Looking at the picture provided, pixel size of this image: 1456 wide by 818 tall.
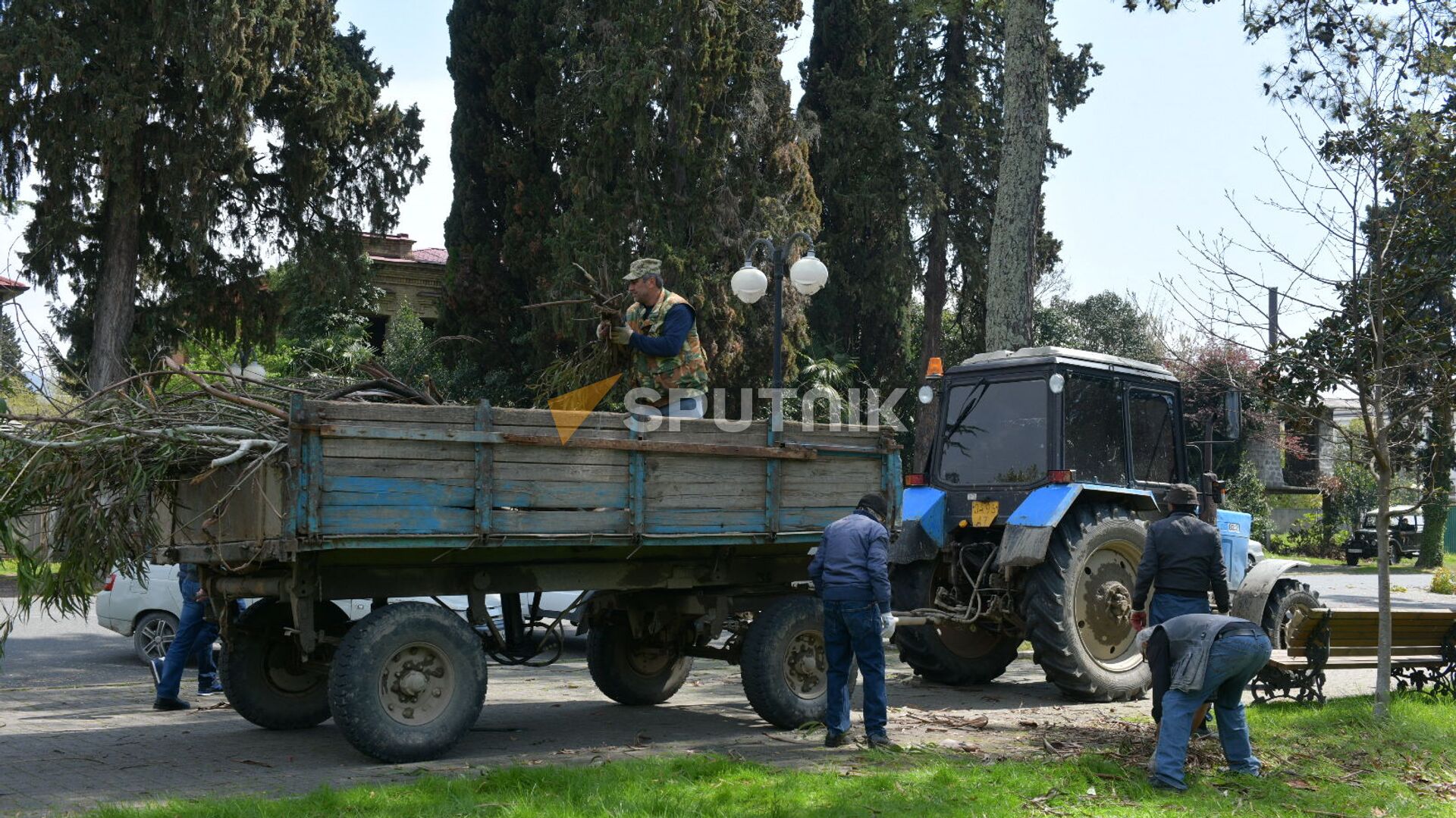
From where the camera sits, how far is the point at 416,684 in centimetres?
743

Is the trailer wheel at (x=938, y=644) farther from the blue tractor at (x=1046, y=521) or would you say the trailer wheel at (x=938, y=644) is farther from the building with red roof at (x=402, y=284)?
the building with red roof at (x=402, y=284)

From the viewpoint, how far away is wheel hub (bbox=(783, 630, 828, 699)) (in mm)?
9070

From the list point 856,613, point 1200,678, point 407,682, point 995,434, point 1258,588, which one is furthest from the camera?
point 1258,588

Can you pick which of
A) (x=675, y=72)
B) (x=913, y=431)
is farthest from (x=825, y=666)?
(x=913, y=431)

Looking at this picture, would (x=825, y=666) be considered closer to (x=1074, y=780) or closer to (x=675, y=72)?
(x=1074, y=780)

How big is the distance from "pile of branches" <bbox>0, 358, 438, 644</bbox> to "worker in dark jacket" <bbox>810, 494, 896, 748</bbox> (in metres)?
3.43

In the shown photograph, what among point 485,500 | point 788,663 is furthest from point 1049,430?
point 485,500

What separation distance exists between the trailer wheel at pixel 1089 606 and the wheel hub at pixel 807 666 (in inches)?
77.8

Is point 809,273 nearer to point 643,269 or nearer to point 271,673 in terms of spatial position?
point 643,269

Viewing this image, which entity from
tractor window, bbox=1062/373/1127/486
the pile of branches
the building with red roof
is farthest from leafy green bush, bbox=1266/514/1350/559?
the pile of branches

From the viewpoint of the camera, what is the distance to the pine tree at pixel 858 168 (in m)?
29.4

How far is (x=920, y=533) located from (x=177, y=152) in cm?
1606

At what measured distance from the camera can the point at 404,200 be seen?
Answer: 1004 inches

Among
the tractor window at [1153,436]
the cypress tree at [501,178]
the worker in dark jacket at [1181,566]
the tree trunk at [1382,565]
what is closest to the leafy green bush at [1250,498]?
the cypress tree at [501,178]
